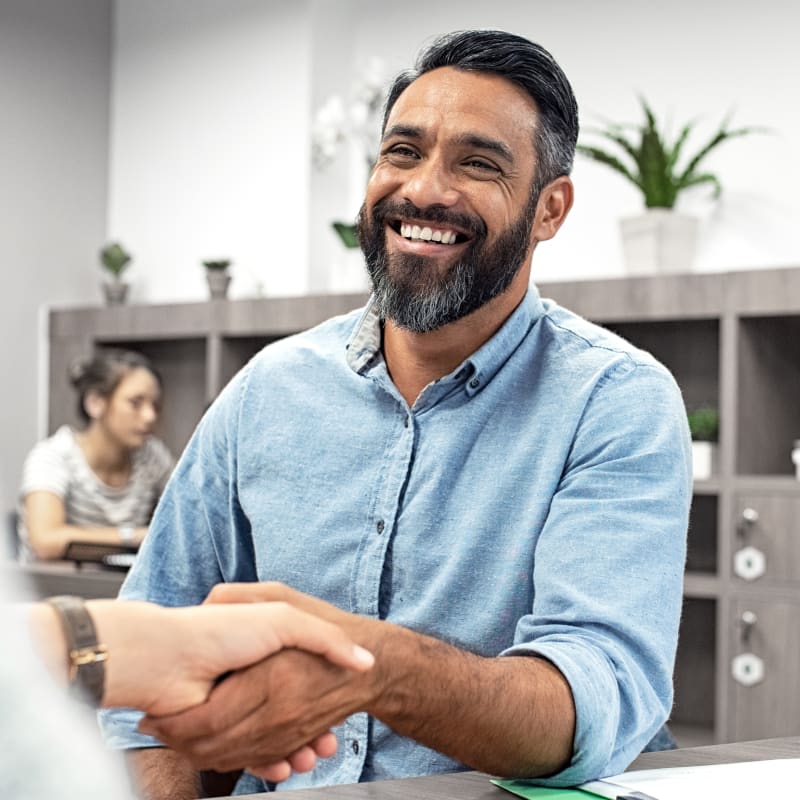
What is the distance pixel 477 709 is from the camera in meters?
1.05

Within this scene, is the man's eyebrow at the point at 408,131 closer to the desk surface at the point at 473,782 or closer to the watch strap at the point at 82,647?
the desk surface at the point at 473,782

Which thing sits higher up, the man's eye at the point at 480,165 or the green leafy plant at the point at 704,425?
the man's eye at the point at 480,165

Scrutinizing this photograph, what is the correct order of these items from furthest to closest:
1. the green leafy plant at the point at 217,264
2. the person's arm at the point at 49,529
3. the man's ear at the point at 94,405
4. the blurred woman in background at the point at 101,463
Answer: the green leafy plant at the point at 217,264 < the man's ear at the point at 94,405 < the blurred woman in background at the point at 101,463 < the person's arm at the point at 49,529

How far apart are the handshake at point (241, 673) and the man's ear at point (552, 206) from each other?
33.3 inches

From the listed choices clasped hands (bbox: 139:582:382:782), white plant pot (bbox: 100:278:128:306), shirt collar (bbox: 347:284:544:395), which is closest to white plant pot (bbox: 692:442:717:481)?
shirt collar (bbox: 347:284:544:395)

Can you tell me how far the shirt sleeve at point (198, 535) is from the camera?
156 cm

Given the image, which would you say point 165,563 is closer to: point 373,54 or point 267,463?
point 267,463

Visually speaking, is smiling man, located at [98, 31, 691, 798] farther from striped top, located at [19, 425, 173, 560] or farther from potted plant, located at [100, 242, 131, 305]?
potted plant, located at [100, 242, 131, 305]

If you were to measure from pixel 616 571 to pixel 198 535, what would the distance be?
0.57 m

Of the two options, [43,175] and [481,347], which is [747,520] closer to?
[481,347]

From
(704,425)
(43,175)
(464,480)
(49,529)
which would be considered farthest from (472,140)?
(43,175)

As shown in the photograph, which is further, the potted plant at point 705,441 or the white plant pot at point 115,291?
the white plant pot at point 115,291

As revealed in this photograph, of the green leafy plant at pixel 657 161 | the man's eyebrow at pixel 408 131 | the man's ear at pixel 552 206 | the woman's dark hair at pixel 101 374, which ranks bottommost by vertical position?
the woman's dark hair at pixel 101 374

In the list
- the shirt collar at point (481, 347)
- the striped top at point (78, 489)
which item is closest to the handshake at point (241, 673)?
the shirt collar at point (481, 347)
